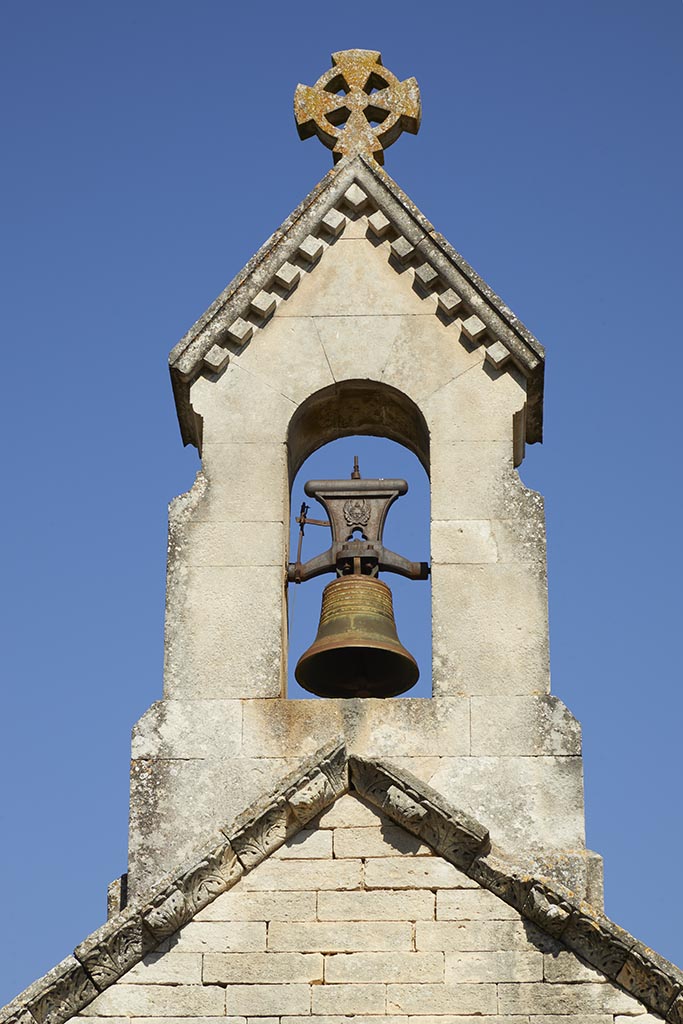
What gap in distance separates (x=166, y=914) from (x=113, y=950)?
14.6 inches

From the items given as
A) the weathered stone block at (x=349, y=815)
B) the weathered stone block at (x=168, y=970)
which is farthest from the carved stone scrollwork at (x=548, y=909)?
the weathered stone block at (x=168, y=970)

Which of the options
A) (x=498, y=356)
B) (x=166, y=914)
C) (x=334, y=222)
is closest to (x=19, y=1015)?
(x=166, y=914)

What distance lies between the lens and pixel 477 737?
1603 centimetres

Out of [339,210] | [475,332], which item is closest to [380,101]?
[339,210]

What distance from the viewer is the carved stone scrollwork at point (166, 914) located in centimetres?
1448

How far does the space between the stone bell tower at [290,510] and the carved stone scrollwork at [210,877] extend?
3.46 ft

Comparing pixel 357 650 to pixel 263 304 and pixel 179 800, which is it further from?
pixel 263 304

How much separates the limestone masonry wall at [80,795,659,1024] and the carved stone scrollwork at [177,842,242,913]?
60mm

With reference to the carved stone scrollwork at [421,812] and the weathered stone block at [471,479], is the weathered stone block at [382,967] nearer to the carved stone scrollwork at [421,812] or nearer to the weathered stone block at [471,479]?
the carved stone scrollwork at [421,812]

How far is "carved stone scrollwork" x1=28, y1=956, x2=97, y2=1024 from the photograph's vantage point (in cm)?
1427

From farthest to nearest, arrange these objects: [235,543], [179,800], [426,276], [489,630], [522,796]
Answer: [426,276] < [235,543] < [489,630] < [179,800] < [522,796]

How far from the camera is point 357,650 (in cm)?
1681

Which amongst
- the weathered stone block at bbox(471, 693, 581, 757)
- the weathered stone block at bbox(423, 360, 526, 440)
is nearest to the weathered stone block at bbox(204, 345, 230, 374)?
the weathered stone block at bbox(423, 360, 526, 440)

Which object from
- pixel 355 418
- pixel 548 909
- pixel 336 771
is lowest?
pixel 548 909
